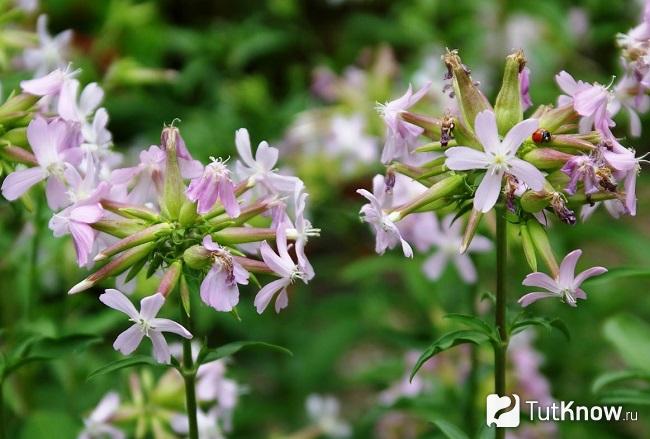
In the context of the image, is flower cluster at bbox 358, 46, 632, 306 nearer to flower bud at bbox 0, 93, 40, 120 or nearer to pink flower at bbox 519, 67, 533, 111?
pink flower at bbox 519, 67, 533, 111

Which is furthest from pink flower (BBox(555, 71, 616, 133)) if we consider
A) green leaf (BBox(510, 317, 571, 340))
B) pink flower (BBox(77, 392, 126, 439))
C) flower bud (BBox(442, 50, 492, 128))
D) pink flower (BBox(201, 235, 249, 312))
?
pink flower (BBox(77, 392, 126, 439))

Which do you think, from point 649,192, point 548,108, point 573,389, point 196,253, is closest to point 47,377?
point 573,389

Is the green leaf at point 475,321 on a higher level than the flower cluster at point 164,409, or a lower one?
higher

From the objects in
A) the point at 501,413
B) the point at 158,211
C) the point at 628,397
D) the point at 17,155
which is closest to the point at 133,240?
the point at 158,211

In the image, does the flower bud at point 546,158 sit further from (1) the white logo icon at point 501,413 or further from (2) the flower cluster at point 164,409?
(2) the flower cluster at point 164,409

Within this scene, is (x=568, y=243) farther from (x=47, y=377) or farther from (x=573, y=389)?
(x=47, y=377)

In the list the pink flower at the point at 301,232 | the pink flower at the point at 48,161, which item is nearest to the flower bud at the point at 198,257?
the pink flower at the point at 301,232
